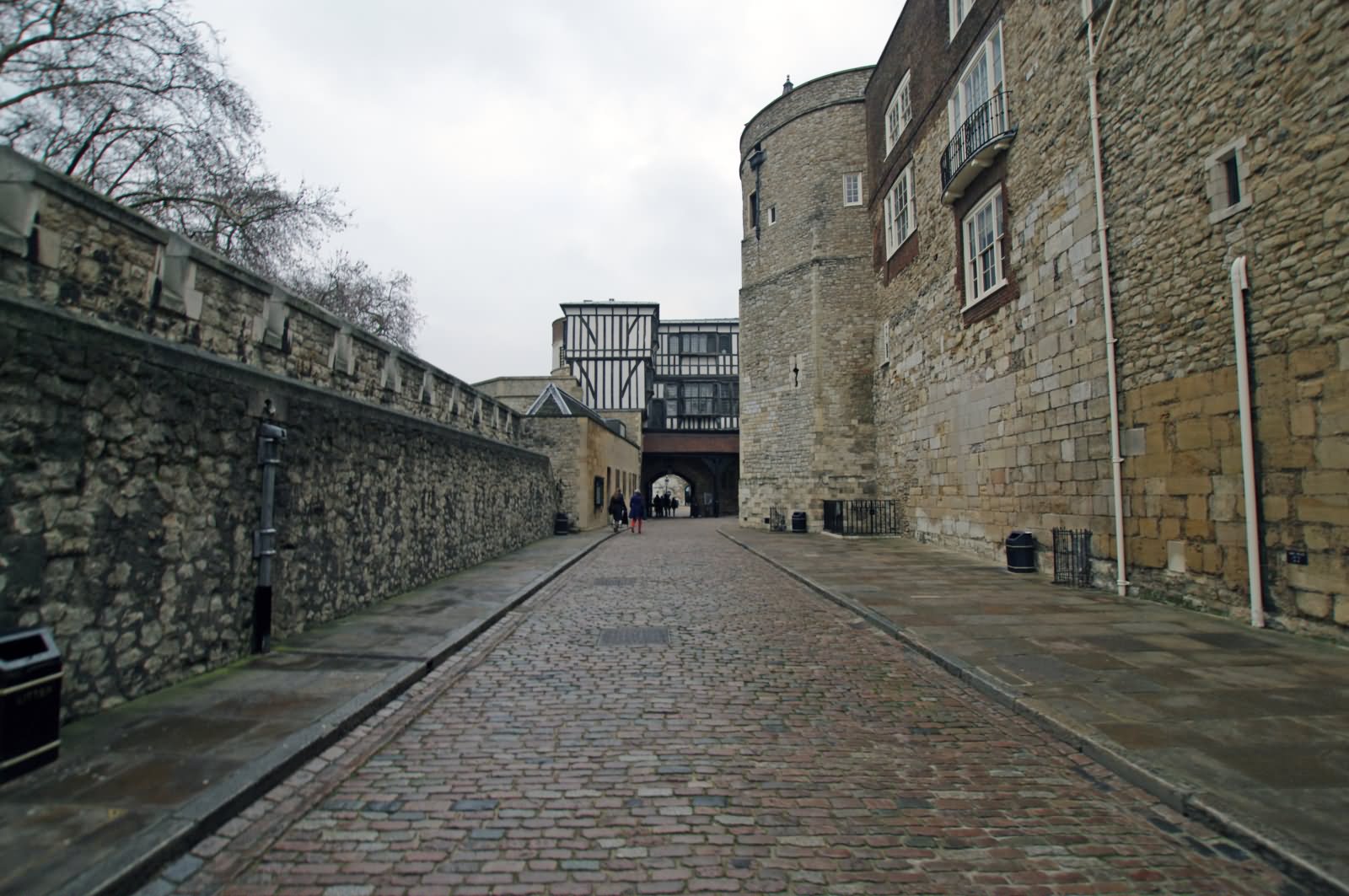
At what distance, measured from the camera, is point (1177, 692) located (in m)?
4.71

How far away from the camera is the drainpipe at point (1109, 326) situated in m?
8.91

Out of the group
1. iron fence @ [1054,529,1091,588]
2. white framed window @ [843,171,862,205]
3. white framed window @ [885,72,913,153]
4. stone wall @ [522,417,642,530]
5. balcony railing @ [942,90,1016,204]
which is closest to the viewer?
iron fence @ [1054,529,1091,588]

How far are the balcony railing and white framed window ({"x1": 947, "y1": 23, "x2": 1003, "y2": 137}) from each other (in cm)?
16

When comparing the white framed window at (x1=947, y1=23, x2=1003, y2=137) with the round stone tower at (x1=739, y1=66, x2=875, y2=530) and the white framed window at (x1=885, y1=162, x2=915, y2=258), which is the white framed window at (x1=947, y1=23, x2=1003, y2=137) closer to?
the white framed window at (x1=885, y1=162, x2=915, y2=258)

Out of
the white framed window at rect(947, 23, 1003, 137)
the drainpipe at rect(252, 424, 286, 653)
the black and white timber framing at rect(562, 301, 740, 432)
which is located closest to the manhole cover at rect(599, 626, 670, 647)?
the drainpipe at rect(252, 424, 286, 653)

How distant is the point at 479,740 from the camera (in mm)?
4195

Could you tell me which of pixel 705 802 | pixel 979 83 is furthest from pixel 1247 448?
pixel 979 83

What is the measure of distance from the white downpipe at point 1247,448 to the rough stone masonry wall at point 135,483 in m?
9.53

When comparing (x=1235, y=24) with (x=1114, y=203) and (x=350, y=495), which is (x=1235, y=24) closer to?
(x=1114, y=203)

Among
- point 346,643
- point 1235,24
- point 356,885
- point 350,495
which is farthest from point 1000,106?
point 356,885

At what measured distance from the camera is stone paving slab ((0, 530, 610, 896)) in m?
2.65

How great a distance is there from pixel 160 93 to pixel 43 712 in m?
16.5

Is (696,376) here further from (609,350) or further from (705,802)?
(705,802)

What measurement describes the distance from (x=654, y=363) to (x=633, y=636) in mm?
39671
